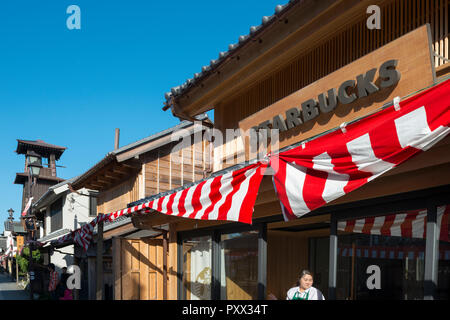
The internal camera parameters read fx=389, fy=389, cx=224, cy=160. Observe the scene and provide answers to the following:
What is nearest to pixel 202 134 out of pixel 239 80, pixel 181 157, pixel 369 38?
pixel 181 157

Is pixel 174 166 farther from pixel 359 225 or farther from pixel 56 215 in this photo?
pixel 56 215

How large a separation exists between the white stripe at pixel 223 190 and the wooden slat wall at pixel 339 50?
244 centimetres

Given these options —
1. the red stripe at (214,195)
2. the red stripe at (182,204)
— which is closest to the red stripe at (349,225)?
the red stripe at (214,195)

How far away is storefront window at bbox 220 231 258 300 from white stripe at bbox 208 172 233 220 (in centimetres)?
205

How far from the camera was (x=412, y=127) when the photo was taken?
362 cm

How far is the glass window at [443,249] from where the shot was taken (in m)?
4.14

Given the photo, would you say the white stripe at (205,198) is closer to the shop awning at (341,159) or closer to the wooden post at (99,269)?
the shop awning at (341,159)

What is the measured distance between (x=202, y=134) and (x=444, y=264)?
13918mm

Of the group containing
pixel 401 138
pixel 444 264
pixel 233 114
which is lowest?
pixel 444 264

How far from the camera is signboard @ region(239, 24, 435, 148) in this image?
181 inches

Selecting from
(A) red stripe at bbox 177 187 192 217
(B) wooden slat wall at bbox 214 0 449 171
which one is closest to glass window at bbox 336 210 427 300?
(B) wooden slat wall at bbox 214 0 449 171

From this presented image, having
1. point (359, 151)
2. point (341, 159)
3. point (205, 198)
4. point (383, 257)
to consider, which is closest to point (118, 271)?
point (205, 198)

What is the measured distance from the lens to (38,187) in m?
44.2
